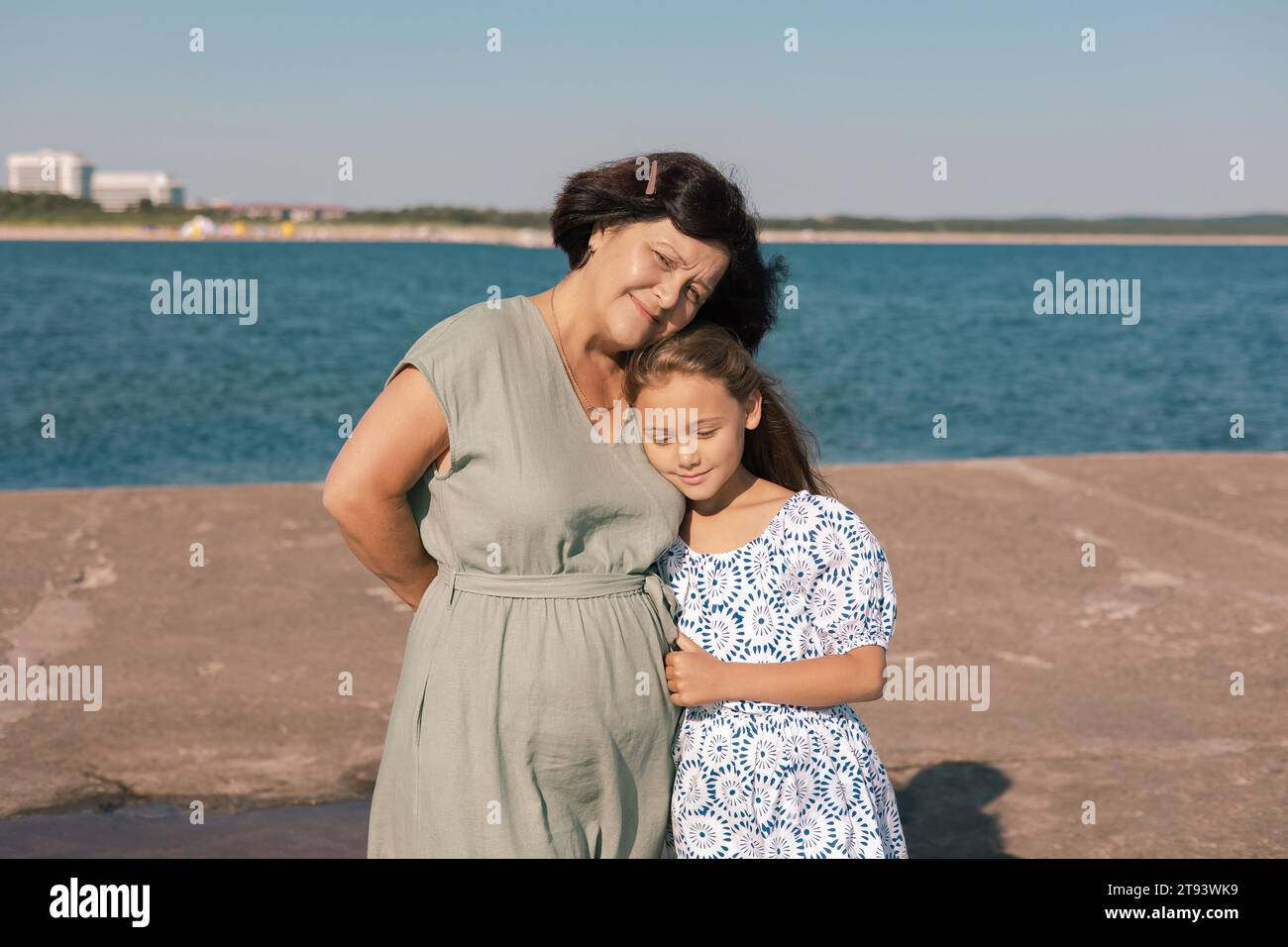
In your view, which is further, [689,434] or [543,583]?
[689,434]

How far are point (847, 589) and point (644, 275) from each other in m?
0.66

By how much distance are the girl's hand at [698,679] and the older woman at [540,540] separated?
0.10 feet

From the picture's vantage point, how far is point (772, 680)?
226 cm

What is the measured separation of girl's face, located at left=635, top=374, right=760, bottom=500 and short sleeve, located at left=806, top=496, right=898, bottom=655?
223 millimetres

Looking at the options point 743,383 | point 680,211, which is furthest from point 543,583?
point 680,211

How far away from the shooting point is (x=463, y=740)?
2.16 m

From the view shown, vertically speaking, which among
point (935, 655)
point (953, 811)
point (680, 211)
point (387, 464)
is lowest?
point (953, 811)

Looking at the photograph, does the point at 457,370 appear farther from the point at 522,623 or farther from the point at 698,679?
the point at 698,679

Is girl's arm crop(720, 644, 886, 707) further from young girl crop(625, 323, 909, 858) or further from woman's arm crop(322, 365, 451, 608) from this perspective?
woman's arm crop(322, 365, 451, 608)

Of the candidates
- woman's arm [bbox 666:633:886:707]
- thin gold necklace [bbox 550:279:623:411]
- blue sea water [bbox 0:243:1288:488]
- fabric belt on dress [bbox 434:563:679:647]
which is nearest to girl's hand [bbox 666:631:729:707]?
woman's arm [bbox 666:633:886:707]

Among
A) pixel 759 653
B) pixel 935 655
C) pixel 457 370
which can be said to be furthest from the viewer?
pixel 935 655

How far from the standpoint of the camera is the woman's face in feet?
7.34
